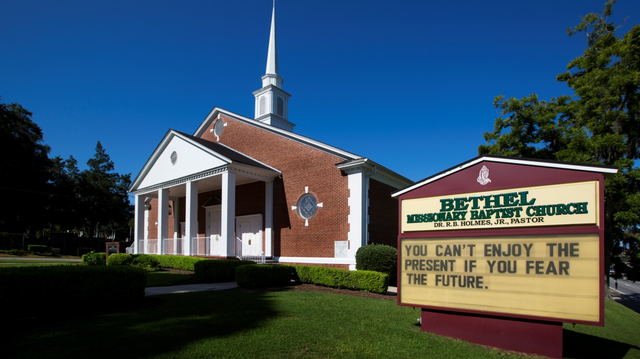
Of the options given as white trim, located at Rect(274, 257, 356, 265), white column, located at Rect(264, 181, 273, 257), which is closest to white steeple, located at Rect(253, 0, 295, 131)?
white column, located at Rect(264, 181, 273, 257)

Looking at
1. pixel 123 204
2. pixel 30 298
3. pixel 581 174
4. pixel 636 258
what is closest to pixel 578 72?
pixel 636 258

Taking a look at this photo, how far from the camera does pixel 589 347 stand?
7.61m

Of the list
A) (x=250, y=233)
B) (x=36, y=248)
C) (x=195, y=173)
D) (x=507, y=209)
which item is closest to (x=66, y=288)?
(x=507, y=209)

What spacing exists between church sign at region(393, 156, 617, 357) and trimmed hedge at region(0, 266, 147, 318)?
6.39 metres

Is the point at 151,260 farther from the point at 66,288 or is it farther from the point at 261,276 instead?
the point at 66,288

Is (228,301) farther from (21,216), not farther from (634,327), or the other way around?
(21,216)

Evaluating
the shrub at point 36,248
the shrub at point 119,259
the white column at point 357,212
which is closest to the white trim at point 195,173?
the shrub at point 119,259

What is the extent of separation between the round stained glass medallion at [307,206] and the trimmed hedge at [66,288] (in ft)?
30.3

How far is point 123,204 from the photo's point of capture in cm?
6228

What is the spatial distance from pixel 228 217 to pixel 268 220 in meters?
2.33

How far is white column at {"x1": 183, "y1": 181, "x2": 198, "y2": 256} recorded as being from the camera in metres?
19.2

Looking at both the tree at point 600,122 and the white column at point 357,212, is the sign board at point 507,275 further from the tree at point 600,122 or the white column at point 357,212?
the tree at point 600,122

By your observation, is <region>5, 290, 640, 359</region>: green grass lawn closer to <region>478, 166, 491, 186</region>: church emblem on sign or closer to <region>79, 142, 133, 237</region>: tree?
<region>478, 166, 491, 186</region>: church emblem on sign

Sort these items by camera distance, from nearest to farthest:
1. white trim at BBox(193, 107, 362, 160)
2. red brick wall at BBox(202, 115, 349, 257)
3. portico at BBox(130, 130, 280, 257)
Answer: red brick wall at BBox(202, 115, 349, 257)
white trim at BBox(193, 107, 362, 160)
portico at BBox(130, 130, 280, 257)
